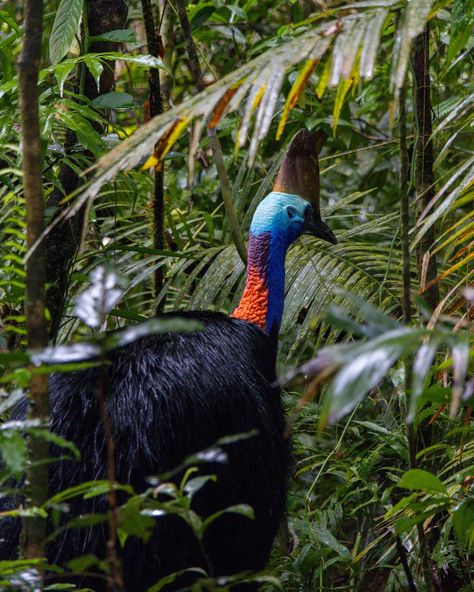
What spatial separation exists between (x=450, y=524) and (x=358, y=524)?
69 cm

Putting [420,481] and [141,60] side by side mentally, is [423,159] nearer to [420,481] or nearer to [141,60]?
[141,60]

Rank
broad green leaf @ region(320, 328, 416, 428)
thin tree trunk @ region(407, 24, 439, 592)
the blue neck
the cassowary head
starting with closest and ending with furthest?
1. broad green leaf @ region(320, 328, 416, 428)
2. thin tree trunk @ region(407, 24, 439, 592)
3. the blue neck
4. the cassowary head

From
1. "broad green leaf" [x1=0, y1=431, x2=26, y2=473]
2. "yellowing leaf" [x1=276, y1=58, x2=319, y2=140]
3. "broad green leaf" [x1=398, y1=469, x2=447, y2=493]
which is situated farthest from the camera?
"broad green leaf" [x1=398, y1=469, x2=447, y2=493]

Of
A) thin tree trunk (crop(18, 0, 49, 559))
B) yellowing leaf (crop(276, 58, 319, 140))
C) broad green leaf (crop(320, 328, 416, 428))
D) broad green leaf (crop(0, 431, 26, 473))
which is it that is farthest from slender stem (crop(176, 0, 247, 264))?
broad green leaf (crop(320, 328, 416, 428))

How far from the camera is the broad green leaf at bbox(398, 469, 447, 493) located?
1.83m

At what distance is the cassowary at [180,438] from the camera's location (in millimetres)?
2232

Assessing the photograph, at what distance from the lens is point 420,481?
185 centimetres

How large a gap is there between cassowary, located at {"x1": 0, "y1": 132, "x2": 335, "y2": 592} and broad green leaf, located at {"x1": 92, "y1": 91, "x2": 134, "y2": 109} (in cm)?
59

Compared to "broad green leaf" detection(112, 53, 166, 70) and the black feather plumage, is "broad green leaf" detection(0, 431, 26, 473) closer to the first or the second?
the black feather plumage

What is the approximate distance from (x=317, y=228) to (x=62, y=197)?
0.86m

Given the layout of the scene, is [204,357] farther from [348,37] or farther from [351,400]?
[351,400]

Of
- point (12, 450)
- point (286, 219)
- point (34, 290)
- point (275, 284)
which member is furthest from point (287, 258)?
point (12, 450)

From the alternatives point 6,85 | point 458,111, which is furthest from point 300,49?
point 6,85

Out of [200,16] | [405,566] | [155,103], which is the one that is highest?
[200,16]
